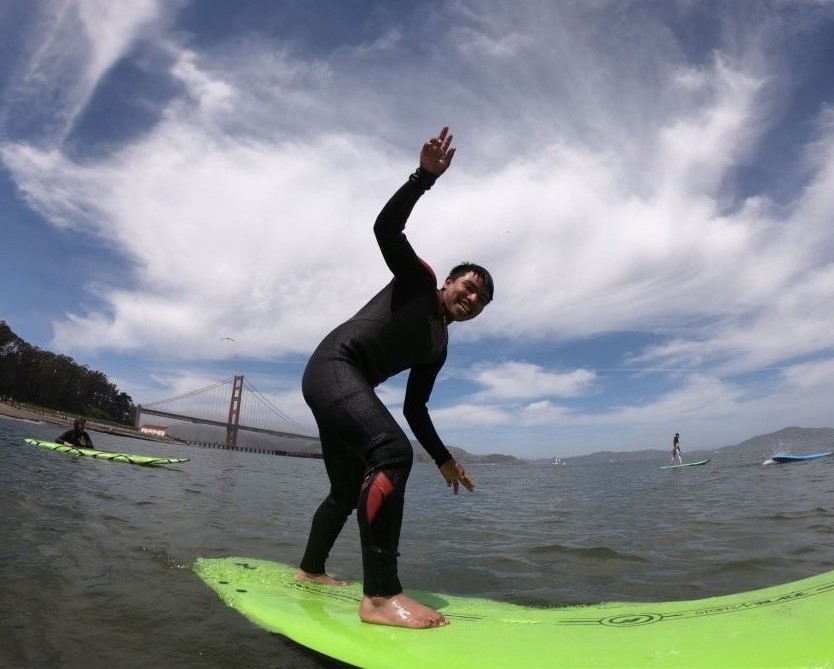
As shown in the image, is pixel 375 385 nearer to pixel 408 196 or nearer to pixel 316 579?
pixel 408 196

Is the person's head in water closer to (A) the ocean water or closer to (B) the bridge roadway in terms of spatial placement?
(A) the ocean water

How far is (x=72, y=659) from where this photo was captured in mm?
1875

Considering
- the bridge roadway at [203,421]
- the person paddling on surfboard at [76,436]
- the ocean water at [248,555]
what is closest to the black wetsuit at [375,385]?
the ocean water at [248,555]

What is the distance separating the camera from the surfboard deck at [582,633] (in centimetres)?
141

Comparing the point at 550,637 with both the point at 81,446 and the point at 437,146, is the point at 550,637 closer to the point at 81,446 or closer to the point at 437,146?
the point at 437,146

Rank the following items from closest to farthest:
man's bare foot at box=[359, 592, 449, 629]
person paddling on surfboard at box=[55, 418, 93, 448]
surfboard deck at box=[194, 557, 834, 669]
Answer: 1. surfboard deck at box=[194, 557, 834, 669]
2. man's bare foot at box=[359, 592, 449, 629]
3. person paddling on surfboard at box=[55, 418, 93, 448]

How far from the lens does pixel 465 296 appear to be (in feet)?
8.90

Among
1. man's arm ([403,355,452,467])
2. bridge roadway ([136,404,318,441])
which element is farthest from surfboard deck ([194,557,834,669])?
bridge roadway ([136,404,318,441])

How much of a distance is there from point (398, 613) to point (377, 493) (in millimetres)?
498

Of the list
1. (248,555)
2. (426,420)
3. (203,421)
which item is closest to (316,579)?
(426,420)

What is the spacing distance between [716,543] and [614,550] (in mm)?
1057

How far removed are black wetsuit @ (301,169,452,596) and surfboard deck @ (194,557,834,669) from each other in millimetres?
301

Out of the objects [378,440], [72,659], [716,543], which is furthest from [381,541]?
[716,543]

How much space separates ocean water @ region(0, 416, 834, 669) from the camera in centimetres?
213
